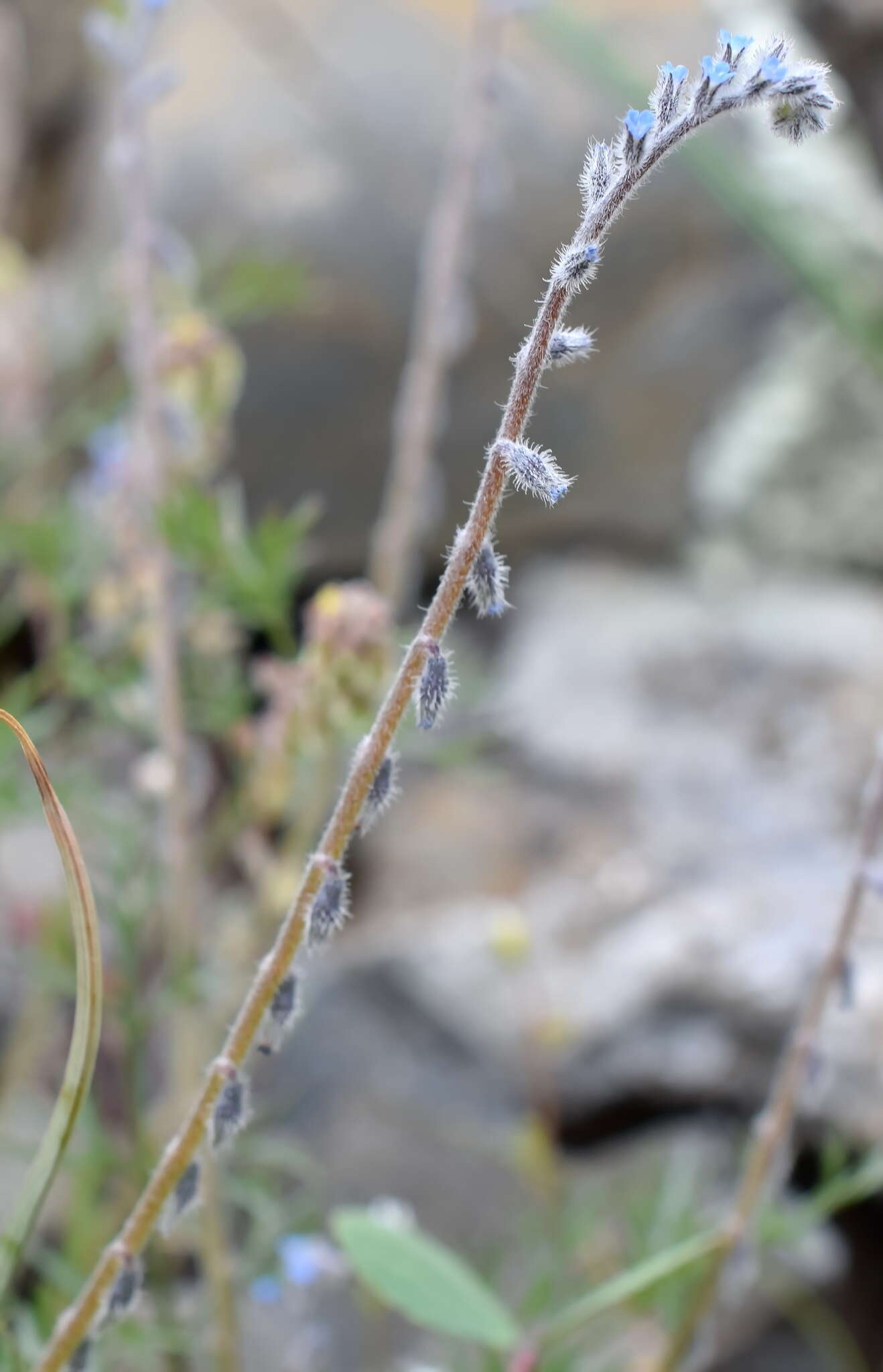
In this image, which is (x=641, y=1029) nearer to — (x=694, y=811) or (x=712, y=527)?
(x=694, y=811)

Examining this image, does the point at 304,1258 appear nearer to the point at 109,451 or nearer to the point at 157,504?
the point at 157,504

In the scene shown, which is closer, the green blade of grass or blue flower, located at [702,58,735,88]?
blue flower, located at [702,58,735,88]

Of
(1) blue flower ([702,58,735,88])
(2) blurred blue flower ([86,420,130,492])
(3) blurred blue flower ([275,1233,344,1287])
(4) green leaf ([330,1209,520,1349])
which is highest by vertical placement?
(1) blue flower ([702,58,735,88])

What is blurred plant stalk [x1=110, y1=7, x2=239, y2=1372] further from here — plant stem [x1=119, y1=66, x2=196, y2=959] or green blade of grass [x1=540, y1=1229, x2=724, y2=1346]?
green blade of grass [x1=540, y1=1229, x2=724, y2=1346]

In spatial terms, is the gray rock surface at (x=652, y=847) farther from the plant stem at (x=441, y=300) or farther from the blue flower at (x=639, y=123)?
the blue flower at (x=639, y=123)

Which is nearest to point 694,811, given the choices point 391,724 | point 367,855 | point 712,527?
point 367,855

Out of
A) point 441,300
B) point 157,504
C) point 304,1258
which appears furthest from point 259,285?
point 304,1258

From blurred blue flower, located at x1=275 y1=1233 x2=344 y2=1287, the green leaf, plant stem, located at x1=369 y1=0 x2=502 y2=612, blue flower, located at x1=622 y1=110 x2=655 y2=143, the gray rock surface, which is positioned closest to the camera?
blue flower, located at x1=622 y1=110 x2=655 y2=143

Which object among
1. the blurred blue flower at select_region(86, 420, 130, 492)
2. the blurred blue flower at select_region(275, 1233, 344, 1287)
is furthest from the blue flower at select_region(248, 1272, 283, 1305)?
the blurred blue flower at select_region(86, 420, 130, 492)
